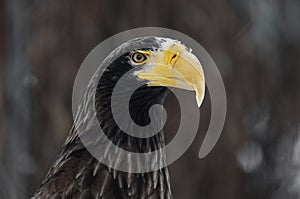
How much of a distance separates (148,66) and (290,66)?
12.8 ft

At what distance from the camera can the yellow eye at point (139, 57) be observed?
4.45m

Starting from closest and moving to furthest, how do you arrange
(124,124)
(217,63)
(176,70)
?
(176,70)
(124,124)
(217,63)

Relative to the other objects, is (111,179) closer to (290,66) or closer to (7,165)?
(7,165)

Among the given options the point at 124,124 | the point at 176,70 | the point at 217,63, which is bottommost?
the point at 217,63

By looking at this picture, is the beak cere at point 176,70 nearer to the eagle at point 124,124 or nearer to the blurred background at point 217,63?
the eagle at point 124,124

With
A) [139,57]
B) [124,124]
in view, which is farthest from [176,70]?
[124,124]

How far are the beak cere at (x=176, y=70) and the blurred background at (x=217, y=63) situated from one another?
131 inches

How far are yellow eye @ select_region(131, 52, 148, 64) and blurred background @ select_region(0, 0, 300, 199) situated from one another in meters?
3.30

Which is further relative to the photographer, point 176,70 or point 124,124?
point 124,124

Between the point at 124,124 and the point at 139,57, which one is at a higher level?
the point at 139,57

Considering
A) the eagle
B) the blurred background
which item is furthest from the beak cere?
the blurred background

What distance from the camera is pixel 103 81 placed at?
4.52 meters

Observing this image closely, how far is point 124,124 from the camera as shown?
457 cm

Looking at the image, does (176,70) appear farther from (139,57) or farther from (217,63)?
(217,63)
